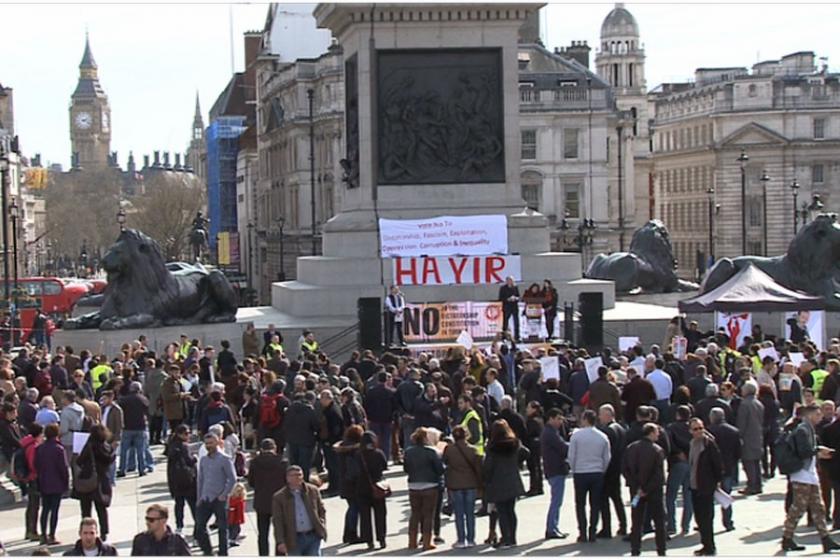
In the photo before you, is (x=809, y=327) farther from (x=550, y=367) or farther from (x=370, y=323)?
(x=550, y=367)

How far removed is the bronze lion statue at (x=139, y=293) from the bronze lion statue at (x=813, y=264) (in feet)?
35.0

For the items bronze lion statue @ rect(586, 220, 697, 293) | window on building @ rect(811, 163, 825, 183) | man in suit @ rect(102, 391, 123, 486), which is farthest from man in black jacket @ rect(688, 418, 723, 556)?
window on building @ rect(811, 163, 825, 183)

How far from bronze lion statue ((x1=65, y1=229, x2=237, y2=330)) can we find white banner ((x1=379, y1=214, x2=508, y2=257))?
4.86 m

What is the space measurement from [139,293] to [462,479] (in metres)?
16.9

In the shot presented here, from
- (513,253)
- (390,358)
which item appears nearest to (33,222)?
(513,253)

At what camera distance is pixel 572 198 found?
289ft

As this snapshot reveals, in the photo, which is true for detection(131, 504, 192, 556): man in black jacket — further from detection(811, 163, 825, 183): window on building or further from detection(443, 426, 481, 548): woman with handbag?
detection(811, 163, 825, 183): window on building

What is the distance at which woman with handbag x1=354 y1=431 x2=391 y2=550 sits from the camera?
647 inches

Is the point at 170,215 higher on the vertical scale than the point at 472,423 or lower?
higher

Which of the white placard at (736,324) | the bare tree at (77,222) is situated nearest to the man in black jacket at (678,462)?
the white placard at (736,324)

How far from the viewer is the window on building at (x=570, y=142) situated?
87.1 m

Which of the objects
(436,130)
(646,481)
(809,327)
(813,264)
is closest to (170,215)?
(436,130)

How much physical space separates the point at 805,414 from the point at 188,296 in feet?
60.7

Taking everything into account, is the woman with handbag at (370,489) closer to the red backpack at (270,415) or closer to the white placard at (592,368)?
the red backpack at (270,415)
